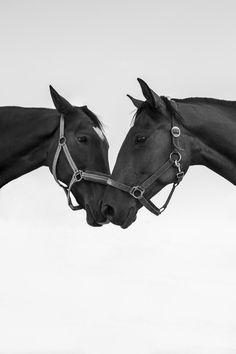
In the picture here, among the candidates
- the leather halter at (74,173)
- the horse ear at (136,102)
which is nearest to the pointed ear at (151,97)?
the horse ear at (136,102)

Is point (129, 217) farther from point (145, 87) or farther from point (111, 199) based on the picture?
point (145, 87)

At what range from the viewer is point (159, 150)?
1084 cm

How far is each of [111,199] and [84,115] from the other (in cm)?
307

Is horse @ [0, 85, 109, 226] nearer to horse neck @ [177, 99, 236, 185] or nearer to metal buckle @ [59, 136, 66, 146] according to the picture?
metal buckle @ [59, 136, 66, 146]

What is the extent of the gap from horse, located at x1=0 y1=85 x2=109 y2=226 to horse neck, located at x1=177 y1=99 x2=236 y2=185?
238 centimetres

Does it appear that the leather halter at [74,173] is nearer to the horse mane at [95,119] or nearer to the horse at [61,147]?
the horse at [61,147]

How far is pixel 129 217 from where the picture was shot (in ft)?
35.9

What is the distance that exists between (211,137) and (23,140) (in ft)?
13.1

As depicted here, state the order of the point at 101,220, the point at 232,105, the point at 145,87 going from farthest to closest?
→ the point at 101,220 → the point at 232,105 → the point at 145,87

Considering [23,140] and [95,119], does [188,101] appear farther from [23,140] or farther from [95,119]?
[23,140]

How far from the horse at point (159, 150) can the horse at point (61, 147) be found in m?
1.90

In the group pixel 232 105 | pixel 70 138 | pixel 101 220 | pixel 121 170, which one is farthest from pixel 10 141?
pixel 232 105

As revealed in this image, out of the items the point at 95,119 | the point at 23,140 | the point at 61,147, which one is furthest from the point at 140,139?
the point at 23,140

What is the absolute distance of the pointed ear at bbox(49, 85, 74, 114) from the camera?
→ 13266mm
